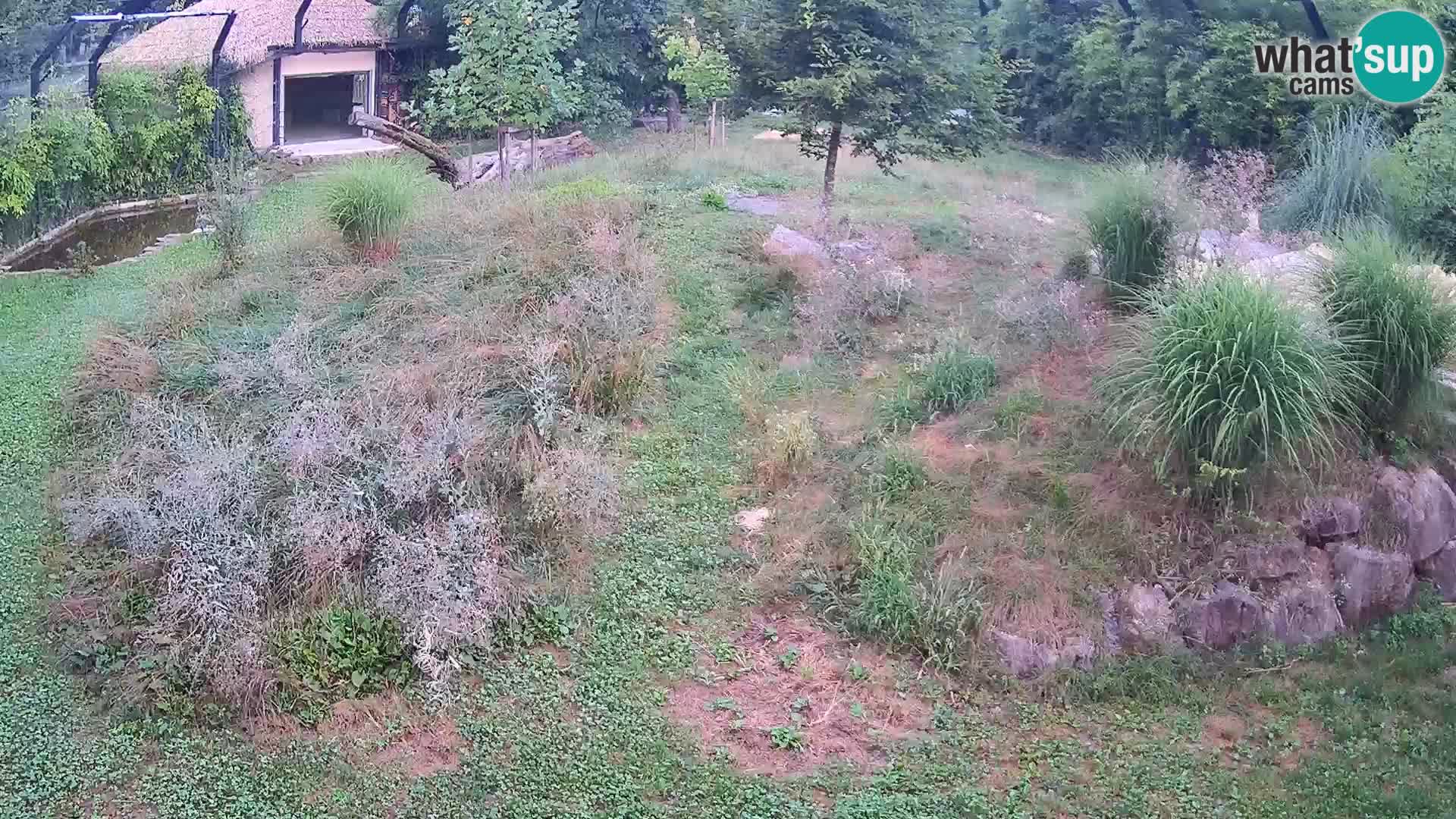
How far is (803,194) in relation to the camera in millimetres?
12273

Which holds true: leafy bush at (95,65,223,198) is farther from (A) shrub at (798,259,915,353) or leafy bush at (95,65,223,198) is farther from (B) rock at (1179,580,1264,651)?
(B) rock at (1179,580,1264,651)

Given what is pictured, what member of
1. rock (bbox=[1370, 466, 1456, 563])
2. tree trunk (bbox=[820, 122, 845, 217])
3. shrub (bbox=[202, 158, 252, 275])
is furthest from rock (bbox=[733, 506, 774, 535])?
shrub (bbox=[202, 158, 252, 275])

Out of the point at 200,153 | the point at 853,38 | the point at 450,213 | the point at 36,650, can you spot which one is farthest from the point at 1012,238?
the point at 200,153

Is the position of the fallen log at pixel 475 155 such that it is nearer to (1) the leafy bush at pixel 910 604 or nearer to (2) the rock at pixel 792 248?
(2) the rock at pixel 792 248

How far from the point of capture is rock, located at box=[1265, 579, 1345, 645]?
5.54 meters

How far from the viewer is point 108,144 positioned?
13.4 meters

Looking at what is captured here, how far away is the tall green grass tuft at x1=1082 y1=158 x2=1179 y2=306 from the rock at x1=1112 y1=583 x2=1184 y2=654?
2392mm

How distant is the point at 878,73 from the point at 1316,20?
4.85m

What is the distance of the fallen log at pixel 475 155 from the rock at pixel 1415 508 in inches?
366

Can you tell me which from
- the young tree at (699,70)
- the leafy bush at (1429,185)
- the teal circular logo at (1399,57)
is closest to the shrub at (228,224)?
the young tree at (699,70)

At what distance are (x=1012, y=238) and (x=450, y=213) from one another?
4.93m

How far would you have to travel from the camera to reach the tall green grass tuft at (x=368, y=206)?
934 cm

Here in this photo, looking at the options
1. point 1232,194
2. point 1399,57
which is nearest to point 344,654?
point 1232,194

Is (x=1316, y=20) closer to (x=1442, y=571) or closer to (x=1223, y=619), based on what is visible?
(x=1442, y=571)
